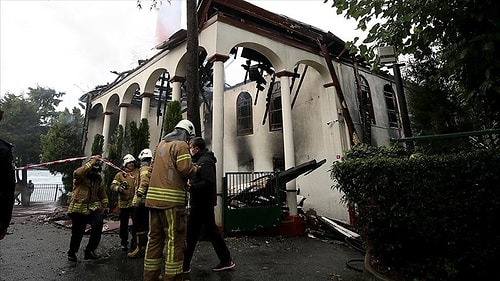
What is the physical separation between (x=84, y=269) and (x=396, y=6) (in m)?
5.86

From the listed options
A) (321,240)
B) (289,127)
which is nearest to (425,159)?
(321,240)

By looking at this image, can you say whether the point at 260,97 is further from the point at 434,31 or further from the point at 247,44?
the point at 434,31

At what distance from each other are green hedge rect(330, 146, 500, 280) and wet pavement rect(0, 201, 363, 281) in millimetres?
1063

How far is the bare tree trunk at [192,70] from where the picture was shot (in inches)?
279

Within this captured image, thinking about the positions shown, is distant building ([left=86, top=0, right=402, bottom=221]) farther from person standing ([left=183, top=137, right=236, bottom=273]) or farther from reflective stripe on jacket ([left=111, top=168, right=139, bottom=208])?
person standing ([left=183, top=137, right=236, bottom=273])

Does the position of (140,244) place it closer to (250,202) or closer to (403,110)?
(250,202)

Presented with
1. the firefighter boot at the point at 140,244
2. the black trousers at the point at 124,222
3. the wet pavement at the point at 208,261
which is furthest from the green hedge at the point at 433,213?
the black trousers at the point at 124,222

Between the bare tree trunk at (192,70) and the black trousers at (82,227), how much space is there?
3033 millimetres

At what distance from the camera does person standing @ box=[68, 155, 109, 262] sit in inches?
188

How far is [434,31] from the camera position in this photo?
363 cm

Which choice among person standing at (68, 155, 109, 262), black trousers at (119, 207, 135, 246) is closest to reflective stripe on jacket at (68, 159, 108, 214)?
person standing at (68, 155, 109, 262)

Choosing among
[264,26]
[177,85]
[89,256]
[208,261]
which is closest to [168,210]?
[208,261]

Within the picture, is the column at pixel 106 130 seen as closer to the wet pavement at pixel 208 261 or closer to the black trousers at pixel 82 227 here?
the wet pavement at pixel 208 261

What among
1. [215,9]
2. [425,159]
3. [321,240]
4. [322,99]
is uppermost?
[215,9]
